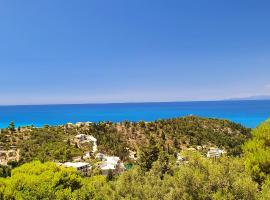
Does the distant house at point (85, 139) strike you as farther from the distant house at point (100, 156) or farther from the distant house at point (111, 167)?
the distant house at point (111, 167)

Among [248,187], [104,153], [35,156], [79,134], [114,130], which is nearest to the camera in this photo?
[248,187]

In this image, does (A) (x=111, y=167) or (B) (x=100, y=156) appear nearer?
(A) (x=111, y=167)

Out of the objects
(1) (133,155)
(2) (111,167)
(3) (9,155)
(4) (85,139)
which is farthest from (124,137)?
(2) (111,167)

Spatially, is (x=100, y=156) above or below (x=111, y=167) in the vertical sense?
below

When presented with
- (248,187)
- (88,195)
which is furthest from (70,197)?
(248,187)

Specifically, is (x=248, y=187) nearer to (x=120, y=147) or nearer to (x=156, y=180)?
(x=156, y=180)

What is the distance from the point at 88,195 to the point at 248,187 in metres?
9.04

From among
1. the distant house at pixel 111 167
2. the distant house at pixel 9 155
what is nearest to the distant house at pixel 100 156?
the distant house at pixel 111 167

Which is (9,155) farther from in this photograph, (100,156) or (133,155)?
(133,155)

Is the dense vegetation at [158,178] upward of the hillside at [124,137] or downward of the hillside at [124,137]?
upward

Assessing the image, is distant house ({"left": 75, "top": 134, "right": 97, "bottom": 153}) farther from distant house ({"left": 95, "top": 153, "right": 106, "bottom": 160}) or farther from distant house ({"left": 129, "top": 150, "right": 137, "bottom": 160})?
distant house ({"left": 129, "top": 150, "right": 137, "bottom": 160})

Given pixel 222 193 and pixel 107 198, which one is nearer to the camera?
pixel 222 193

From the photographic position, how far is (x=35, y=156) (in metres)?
52.2

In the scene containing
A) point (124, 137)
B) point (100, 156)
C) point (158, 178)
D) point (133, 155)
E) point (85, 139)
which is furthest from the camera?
point (124, 137)
